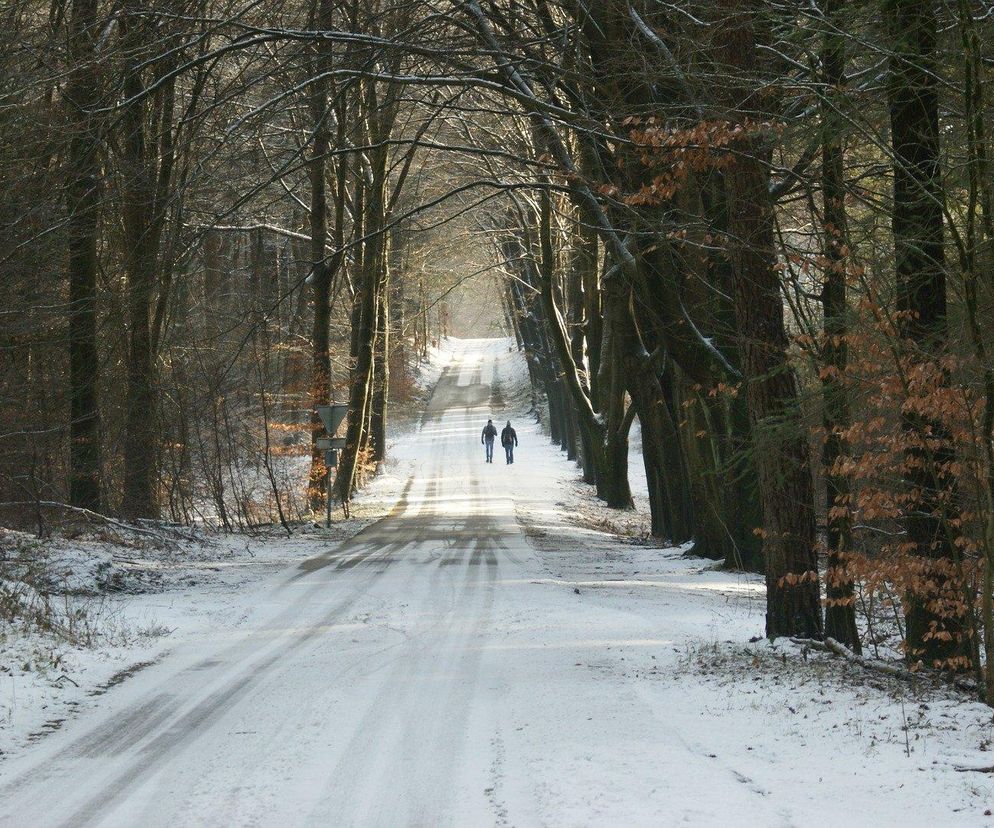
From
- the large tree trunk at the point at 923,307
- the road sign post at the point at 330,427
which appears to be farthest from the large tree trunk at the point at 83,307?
the large tree trunk at the point at 923,307

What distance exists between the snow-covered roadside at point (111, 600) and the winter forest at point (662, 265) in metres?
0.20

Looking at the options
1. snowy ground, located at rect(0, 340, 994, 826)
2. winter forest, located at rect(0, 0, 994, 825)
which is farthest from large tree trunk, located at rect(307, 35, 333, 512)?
snowy ground, located at rect(0, 340, 994, 826)

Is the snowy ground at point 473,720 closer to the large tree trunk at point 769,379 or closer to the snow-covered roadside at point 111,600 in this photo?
the snow-covered roadside at point 111,600

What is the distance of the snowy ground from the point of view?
546cm

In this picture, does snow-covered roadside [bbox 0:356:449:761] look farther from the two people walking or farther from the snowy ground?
the two people walking

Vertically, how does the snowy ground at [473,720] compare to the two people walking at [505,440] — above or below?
below

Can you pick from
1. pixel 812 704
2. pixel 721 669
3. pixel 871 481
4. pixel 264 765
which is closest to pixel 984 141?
pixel 871 481

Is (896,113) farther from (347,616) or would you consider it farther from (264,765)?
(347,616)

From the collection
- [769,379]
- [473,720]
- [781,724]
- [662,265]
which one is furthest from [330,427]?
[781,724]

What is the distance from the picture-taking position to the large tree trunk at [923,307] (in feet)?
25.3

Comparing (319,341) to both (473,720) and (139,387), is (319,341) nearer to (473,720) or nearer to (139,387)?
(139,387)

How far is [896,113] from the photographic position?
8.48 m

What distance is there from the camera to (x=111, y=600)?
41.5 ft

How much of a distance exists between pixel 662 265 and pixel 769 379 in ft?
21.7
